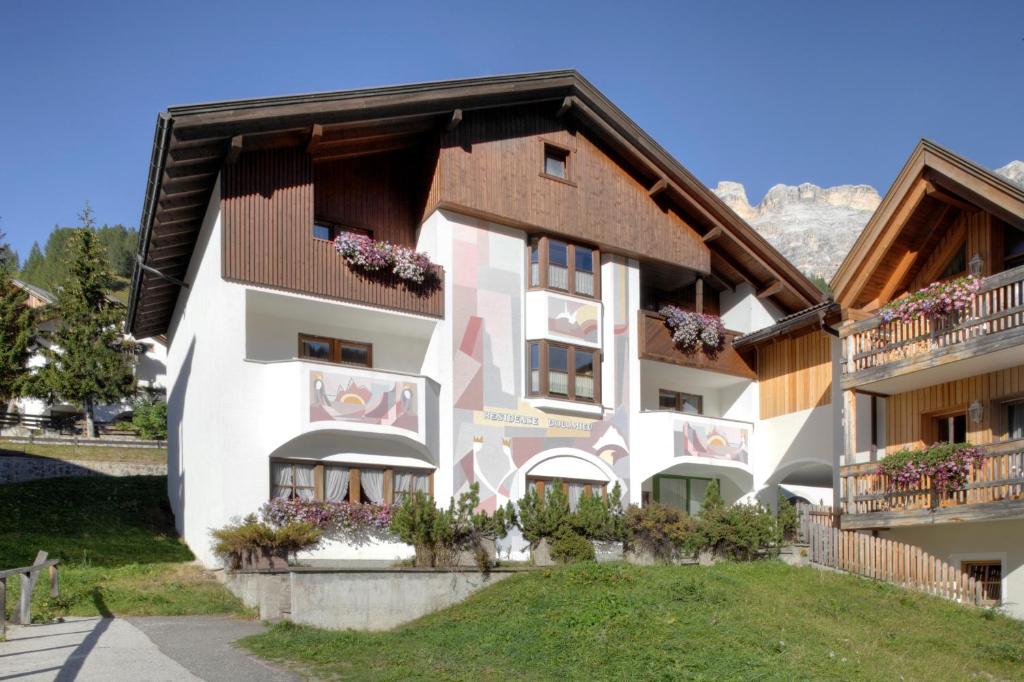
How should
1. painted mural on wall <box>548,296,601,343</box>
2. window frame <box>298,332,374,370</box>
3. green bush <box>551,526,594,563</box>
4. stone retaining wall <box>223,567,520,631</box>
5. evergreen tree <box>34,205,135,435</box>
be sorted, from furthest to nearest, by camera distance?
1. evergreen tree <box>34,205,135,435</box>
2. painted mural on wall <box>548,296,601,343</box>
3. window frame <box>298,332,374,370</box>
4. green bush <box>551,526,594,563</box>
5. stone retaining wall <box>223,567,520,631</box>

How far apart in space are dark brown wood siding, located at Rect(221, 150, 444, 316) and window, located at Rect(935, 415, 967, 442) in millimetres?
13085

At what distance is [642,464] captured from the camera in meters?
26.8

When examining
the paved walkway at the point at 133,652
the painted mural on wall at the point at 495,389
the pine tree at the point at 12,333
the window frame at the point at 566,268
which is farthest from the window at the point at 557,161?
the pine tree at the point at 12,333

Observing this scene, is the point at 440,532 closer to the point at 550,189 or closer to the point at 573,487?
the point at 573,487

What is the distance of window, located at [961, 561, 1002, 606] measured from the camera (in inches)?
781

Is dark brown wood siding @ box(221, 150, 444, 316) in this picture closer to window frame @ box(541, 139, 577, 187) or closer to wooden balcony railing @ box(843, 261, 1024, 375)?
window frame @ box(541, 139, 577, 187)

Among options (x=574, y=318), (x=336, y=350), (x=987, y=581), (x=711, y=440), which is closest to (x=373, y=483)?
(x=336, y=350)

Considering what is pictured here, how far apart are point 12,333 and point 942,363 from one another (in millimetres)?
42616

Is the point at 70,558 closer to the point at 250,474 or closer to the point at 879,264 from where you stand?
the point at 250,474

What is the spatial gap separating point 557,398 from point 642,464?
3257mm

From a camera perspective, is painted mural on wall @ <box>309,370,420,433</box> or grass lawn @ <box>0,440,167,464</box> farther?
grass lawn @ <box>0,440,167,464</box>

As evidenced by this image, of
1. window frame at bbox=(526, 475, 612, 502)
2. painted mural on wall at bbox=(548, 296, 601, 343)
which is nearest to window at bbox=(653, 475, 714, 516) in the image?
window frame at bbox=(526, 475, 612, 502)

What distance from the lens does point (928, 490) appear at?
1955 centimetres

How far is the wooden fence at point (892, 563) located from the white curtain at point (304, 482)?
35.8 ft
